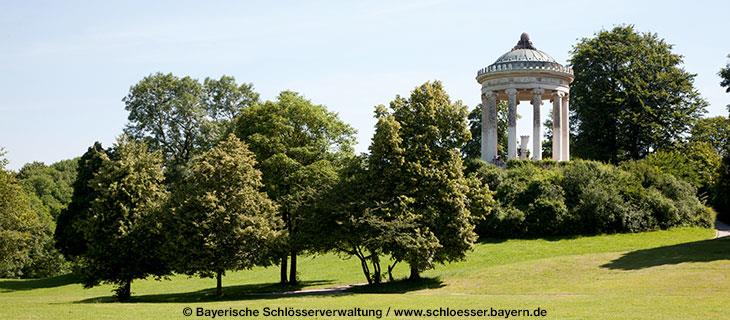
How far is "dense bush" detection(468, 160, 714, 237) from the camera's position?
5066 cm

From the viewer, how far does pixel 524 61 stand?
5678 centimetres

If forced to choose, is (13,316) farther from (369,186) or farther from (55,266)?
(55,266)

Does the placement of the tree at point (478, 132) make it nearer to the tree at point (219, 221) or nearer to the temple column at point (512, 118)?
the temple column at point (512, 118)

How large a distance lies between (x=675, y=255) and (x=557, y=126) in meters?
22.0

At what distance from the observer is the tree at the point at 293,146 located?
43281 mm

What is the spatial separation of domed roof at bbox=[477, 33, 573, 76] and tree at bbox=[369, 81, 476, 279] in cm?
1864

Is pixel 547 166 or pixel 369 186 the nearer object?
pixel 369 186

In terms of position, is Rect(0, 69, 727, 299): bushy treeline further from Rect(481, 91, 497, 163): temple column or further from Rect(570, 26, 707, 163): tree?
Rect(570, 26, 707, 163): tree

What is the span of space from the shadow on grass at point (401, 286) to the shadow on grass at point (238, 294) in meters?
1.65

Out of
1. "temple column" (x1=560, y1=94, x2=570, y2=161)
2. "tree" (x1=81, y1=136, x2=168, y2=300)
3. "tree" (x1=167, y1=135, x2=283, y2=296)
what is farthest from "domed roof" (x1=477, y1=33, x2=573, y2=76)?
"tree" (x1=81, y1=136, x2=168, y2=300)

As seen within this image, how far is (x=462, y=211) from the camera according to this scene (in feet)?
121

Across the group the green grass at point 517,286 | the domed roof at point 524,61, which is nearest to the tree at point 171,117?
the green grass at point 517,286

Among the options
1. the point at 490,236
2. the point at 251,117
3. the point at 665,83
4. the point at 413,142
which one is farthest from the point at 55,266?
the point at 665,83

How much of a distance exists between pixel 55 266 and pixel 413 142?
57.2m
